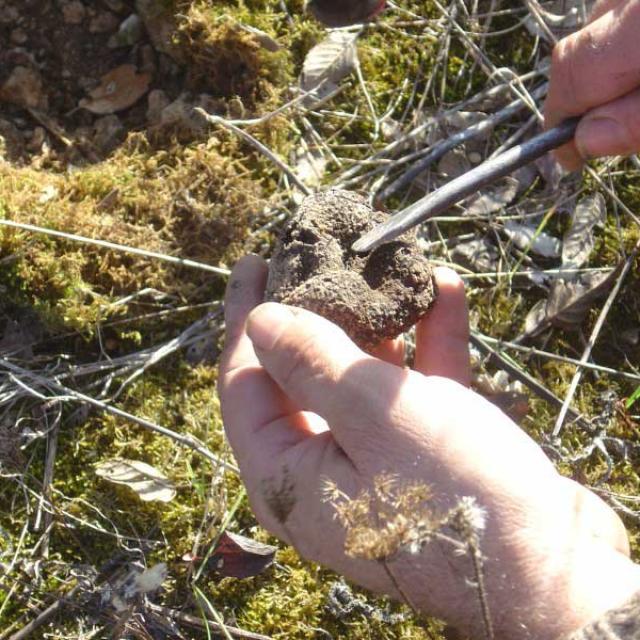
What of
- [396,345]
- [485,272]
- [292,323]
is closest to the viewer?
[292,323]

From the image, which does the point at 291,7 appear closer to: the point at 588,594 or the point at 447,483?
the point at 447,483

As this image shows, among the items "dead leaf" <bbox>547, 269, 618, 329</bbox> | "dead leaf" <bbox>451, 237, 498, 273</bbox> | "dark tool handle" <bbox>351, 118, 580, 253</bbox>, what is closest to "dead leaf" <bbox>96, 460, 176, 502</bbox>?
"dark tool handle" <bbox>351, 118, 580, 253</bbox>

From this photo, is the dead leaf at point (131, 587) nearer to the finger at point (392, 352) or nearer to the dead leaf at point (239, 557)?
the dead leaf at point (239, 557)

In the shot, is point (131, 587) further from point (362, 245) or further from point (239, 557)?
point (362, 245)

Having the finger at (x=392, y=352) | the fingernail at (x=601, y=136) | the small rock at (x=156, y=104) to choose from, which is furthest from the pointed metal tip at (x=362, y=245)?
the small rock at (x=156, y=104)

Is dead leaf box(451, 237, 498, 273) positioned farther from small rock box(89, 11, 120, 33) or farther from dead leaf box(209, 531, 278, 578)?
small rock box(89, 11, 120, 33)

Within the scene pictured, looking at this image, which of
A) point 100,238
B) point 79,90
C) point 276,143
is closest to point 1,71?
point 79,90
